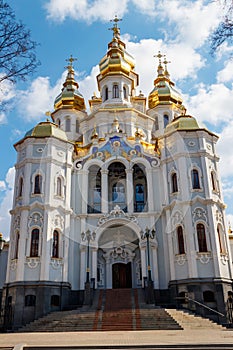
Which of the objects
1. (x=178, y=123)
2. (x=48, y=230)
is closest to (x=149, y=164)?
Result: (x=178, y=123)

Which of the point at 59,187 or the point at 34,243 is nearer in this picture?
the point at 34,243

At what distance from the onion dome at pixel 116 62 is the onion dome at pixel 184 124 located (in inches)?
434

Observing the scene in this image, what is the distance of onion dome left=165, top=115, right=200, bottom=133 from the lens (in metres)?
25.2

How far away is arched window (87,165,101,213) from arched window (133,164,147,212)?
2667mm

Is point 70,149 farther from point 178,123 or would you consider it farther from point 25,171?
point 178,123

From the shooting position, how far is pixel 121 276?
25094mm

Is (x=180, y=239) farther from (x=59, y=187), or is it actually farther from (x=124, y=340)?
(x=124, y=340)

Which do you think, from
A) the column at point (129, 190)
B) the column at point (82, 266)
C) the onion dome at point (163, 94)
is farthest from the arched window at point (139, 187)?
the onion dome at point (163, 94)

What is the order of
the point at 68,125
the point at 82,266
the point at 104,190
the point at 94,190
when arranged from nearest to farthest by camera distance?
1. the point at 82,266
2. the point at 104,190
3. the point at 94,190
4. the point at 68,125

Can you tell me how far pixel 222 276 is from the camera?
2133 cm

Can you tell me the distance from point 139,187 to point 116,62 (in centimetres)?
1370

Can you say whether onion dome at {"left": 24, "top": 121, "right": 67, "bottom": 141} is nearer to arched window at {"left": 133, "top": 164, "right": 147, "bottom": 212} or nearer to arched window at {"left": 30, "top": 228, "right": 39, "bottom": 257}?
arched window at {"left": 133, "top": 164, "right": 147, "bottom": 212}

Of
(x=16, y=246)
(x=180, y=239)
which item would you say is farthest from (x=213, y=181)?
(x=16, y=246)

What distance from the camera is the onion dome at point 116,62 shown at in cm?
3509
